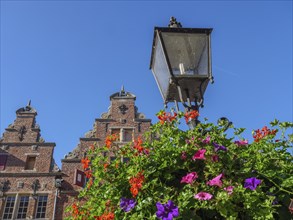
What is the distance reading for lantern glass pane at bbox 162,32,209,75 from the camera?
10.5 ft

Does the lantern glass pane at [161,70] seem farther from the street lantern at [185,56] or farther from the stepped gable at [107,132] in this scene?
the stepped gable at [107,132]

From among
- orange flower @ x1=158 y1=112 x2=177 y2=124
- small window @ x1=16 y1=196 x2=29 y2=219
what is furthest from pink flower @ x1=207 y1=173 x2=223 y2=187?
small window @ x1=16 y1=196 x2=29 y2=219

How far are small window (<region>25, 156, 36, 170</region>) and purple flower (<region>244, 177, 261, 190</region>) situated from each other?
1264 cm

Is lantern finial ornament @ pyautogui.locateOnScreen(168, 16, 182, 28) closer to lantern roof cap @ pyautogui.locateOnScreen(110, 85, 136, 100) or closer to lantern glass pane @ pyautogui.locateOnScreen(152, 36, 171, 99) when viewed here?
lantern glass pane @ pyautogui.locateOnScreen(152, 36, 171, 99)

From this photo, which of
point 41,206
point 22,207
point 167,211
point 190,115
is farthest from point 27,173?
point 167,211

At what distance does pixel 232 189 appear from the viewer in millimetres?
2160

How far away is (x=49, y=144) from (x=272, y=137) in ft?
41.2

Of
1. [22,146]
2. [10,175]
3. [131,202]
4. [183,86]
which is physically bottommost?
[131,202]

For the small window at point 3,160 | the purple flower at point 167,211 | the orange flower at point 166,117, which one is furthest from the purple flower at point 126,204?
the small window at point 3,160

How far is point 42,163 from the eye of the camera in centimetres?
1348

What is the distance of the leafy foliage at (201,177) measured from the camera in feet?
7.12

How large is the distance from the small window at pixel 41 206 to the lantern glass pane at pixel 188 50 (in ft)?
35.9

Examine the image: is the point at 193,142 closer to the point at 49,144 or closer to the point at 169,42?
the point at 169,42

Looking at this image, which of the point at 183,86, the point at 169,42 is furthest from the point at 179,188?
the point at 169,42
